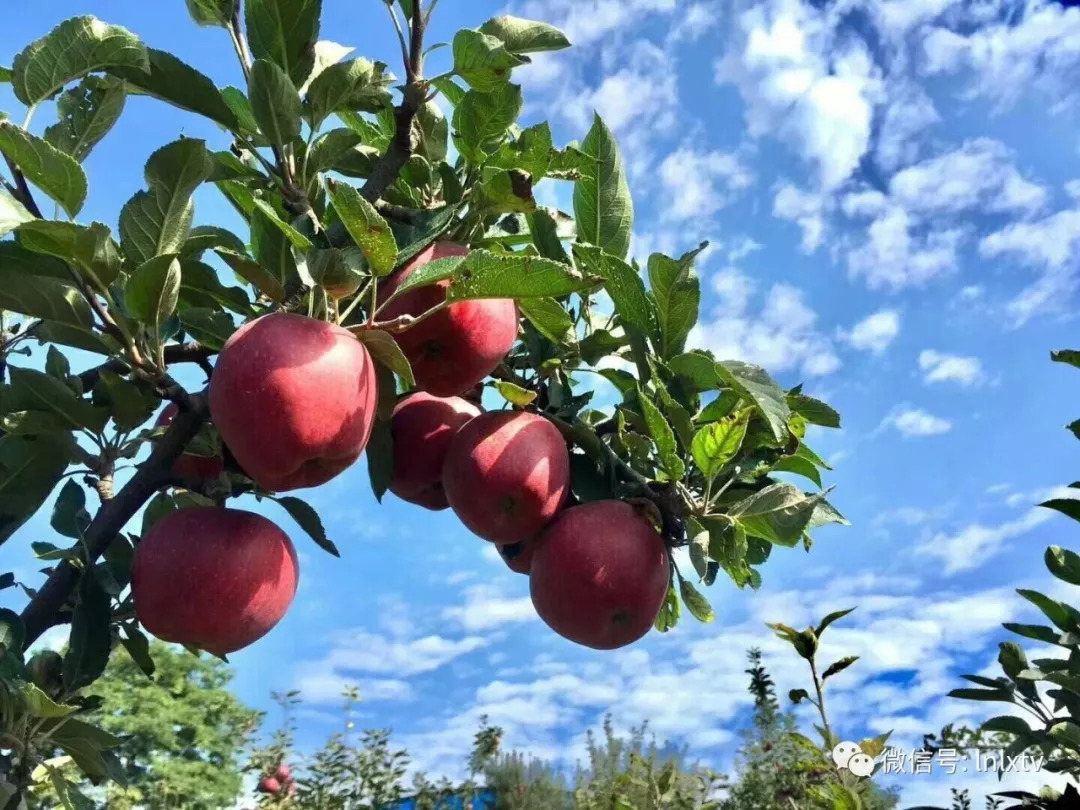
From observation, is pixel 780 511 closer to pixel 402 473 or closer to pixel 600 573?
pixel 600 573

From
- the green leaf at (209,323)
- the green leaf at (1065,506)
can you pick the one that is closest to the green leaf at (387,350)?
the green leaf at (209,323)

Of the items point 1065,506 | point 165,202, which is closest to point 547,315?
point 165,202

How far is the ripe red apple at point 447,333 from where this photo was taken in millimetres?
1337

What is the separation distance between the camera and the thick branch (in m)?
1.29

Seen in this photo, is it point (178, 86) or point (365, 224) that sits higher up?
point (178, 86)

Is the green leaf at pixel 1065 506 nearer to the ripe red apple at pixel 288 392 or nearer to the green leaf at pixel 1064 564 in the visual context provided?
the green leaf at pixel 1064 564

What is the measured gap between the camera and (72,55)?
1223 millimetres

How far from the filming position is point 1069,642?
2.46 m

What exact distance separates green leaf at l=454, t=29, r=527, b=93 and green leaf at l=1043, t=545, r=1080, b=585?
189cm

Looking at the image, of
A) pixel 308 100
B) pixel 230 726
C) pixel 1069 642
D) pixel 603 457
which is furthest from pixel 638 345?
pixel 230 726

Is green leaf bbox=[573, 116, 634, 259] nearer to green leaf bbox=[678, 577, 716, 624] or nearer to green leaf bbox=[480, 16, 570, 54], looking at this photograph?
green leaf bbox=[480, 16, 570, 54]

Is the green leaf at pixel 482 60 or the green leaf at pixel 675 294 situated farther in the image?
the green leaf at pixel 675 294

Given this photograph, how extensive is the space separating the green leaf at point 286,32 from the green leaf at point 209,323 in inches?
A: 15.1

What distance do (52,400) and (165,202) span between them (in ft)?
1.24
